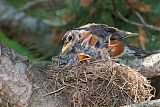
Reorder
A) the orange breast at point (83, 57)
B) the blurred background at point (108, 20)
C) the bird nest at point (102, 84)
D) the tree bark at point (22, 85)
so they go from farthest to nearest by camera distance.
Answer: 1. the blurred background at point (108, 20)
2. the orange breast at point (83, 57)
3. the bird nest at point (102, 84)
4. the tree bark at point (22, 85)

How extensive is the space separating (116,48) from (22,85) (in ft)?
3.35

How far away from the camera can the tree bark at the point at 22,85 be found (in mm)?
3213

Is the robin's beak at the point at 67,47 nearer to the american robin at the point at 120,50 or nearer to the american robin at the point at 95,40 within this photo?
the american robin at the point at 95,40

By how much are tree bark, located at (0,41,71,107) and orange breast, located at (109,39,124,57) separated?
0.79m

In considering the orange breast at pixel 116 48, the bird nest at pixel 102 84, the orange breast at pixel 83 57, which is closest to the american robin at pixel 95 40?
the orange breast at pixel 116 48

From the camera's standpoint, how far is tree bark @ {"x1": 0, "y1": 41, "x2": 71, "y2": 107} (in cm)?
321

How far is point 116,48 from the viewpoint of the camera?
406cm

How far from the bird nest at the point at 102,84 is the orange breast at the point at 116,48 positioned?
41 cm

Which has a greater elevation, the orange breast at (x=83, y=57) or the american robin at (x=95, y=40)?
the american robin at (x=95, y=40)

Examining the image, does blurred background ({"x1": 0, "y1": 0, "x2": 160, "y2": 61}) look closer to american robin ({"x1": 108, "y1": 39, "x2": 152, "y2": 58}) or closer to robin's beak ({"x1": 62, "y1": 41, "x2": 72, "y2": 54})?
american robin ({"x1": 108, "y1": 39, "x2": 152, "y2": 58})

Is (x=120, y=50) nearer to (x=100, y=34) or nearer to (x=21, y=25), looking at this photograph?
(x=100, y=34)

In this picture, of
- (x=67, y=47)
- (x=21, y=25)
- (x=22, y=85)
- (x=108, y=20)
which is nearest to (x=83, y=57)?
(x=67, y=47)

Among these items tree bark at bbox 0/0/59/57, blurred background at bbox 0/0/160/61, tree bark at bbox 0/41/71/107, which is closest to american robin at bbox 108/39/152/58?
tree bark at bbox 0/41/71/107

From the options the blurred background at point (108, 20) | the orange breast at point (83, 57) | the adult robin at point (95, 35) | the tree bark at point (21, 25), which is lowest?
the orange breast at point (83, 57)
